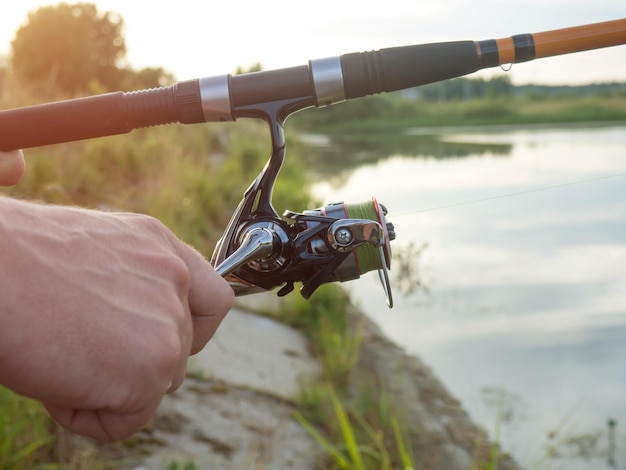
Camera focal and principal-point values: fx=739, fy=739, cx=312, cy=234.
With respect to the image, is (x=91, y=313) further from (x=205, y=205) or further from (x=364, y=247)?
(x=205, y=205)

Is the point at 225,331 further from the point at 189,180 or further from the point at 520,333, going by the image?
the point at 189,180

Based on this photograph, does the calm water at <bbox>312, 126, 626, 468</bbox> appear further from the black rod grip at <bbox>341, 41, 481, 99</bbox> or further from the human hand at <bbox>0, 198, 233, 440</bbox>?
the human hand at <bbox>0, 198, 233, 440</bbox>

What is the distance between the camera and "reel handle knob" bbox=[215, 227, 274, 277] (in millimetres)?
1023

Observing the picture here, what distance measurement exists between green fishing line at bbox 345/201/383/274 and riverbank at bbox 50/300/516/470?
6.59ft

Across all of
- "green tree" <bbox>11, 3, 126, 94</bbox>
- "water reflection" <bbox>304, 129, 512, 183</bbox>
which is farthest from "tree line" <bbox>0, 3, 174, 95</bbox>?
"water reflection" <bbox>304, 129, 512, 183</bbox>

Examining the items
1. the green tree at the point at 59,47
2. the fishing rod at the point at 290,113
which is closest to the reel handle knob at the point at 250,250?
the fishing rod at the point at 290,113

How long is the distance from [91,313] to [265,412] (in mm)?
3596

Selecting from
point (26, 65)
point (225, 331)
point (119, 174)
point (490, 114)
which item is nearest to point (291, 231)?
point (225, 331)

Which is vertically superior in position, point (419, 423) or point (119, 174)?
point (119, 174)

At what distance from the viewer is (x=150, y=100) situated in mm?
1109

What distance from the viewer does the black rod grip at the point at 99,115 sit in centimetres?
109

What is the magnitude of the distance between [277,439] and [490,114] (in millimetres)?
18053

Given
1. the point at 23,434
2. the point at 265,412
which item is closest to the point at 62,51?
the point at 265,412

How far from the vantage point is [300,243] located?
112cm
